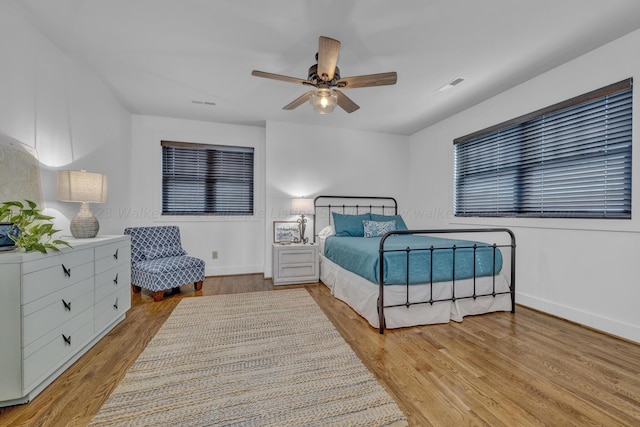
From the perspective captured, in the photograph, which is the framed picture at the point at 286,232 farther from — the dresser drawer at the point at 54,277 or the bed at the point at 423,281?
the dresser drawer at the point at 54,277

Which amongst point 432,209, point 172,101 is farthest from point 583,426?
point 172,101

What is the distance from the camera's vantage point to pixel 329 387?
63.4 inches

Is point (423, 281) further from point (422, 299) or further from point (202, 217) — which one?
point (202, 217)

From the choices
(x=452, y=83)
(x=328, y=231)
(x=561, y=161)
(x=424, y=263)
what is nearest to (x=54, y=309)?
(x=424, y=263)

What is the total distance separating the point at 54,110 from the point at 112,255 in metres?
1.39

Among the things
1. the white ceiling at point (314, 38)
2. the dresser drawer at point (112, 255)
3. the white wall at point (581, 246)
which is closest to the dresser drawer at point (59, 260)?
the dresser drawer at point (112, 255)

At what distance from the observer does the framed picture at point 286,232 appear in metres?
4.31

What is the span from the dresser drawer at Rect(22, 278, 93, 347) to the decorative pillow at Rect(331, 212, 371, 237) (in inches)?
115

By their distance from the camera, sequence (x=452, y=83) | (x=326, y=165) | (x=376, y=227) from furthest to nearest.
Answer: (x=326, y=165)
(x=376, y=227)
(x=452, y=83)

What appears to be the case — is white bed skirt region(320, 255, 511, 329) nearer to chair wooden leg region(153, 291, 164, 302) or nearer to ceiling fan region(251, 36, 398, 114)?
ceiling fan region(251, 36, 398, 114)

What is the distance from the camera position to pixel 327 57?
1971 millimetres

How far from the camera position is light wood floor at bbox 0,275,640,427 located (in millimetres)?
1408

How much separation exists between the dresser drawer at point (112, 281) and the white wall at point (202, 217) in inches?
65.1

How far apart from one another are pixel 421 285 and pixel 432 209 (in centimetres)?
238
